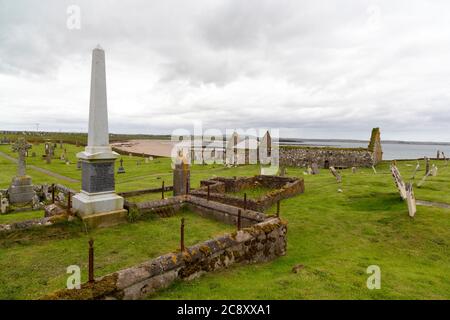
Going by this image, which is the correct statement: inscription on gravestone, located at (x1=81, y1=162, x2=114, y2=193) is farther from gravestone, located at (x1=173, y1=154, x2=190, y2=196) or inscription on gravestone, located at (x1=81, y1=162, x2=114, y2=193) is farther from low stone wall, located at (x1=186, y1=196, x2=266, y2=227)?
gravestone, located at (x1=173, y1=154, x2=190, y2=196)

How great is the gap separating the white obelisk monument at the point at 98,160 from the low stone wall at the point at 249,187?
15.7ft

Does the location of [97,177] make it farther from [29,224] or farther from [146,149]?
[146,149]

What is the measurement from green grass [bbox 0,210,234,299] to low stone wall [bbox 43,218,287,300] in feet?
4.17

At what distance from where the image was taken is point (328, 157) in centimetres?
3244

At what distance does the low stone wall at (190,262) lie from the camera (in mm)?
4199

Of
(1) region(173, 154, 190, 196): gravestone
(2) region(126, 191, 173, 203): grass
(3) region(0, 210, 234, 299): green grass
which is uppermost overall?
(1) region(173, 154, 190, 196): gravestone

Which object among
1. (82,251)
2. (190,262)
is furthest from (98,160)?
(190,262)

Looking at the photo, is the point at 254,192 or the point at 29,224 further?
the point at 254,192

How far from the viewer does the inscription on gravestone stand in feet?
28.8

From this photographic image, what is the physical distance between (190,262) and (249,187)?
502 inches

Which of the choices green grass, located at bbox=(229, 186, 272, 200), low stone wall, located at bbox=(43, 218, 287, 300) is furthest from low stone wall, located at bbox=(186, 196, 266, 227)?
green grass, located at bbox=(229, 186, 272, 200)

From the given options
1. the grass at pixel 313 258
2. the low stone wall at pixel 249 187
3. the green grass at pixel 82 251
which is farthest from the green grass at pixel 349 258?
the green grass at pixel 82 251
